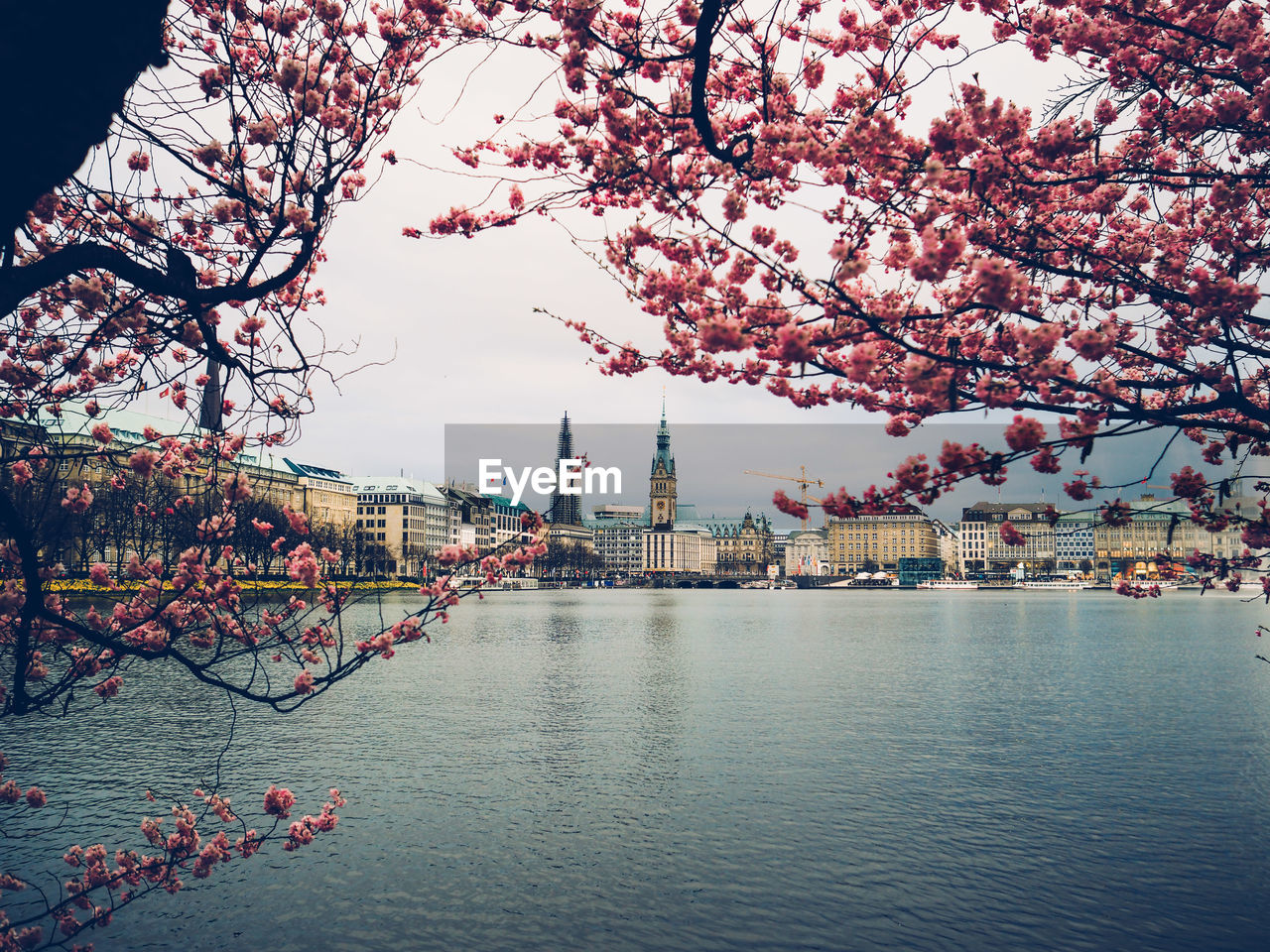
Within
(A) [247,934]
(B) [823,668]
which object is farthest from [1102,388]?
(B) [823,668]

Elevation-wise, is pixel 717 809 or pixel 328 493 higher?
pixel 328 493

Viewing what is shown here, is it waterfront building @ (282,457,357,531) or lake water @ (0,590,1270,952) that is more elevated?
waterfront building @ (282,457,357,531)

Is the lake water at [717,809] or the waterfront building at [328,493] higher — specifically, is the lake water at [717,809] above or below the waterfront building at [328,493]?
below

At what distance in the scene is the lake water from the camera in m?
13.8

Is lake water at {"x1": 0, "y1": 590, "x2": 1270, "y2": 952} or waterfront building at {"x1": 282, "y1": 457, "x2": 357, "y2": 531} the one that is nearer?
lake water at {"x1": 0, "y1": 590, "x2": 1270, "y2": 952}

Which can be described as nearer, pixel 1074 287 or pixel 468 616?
pixel 1074 287

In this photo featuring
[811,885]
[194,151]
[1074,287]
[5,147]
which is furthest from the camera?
[811,885]

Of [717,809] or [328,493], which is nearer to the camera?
[717,809]

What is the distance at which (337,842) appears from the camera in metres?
17.0

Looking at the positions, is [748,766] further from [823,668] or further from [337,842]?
[823,668]

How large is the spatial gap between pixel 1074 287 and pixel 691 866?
35.0 feet

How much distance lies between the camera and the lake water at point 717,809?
13.8 metres

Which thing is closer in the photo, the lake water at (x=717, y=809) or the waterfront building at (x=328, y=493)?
the lake water at (x=717, y=809)

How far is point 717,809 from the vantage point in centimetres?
1900
